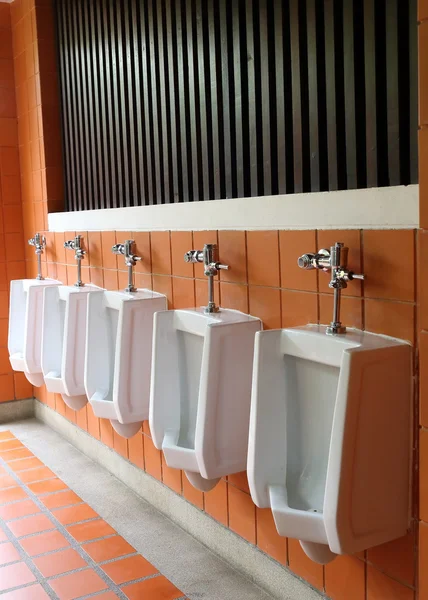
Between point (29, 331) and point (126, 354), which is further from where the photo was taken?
point (29, 331)

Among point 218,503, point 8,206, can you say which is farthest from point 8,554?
point 8,206

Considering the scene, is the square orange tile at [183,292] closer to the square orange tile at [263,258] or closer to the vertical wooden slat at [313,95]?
the square orange tile at [263,258]

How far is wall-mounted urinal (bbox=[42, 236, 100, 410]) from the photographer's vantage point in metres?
3.26

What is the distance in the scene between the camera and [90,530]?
2941 mm

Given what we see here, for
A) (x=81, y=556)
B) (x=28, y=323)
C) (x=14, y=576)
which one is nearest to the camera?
(x=14, y=576)

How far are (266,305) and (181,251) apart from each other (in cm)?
60

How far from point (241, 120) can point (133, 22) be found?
98 cm

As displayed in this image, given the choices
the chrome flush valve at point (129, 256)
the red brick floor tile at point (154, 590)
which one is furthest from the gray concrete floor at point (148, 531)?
the chrome flush valve at point (129, 256)

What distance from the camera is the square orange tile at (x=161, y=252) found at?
9.32 ft

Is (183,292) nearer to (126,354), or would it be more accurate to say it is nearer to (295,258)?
(126,354)

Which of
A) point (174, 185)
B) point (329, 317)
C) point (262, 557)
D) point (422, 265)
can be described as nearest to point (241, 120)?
point (174, 185)

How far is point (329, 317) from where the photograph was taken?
6.56ft

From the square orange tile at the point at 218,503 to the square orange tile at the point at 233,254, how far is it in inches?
31.6

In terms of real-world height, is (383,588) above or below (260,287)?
below
